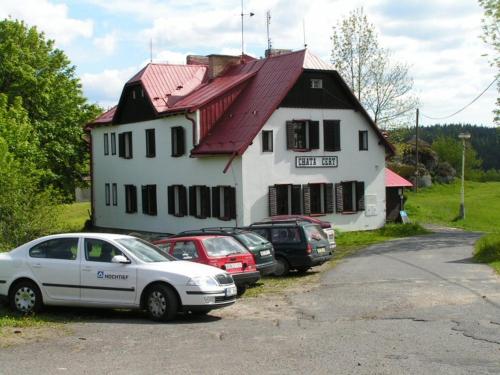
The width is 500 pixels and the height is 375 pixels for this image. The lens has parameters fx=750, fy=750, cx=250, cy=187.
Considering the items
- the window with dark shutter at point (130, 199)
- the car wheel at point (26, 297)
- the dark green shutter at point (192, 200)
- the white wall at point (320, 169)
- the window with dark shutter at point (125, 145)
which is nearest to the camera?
the car wheel at point (26, 297)

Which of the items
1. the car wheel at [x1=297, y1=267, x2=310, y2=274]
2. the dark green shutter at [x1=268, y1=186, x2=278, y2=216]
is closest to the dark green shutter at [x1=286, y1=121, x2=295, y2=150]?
the dark green shutter at [x1=268, y1=186, x2=278, y2=216]

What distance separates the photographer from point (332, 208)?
34719mm

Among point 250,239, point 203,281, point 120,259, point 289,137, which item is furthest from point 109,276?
point 289,137

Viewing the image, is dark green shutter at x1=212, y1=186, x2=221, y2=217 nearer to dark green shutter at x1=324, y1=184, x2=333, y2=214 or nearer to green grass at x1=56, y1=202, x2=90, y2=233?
dark green shutter at x1=324, y1=184, x2=333, y2=214

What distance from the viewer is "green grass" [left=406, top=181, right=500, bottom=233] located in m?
46.7

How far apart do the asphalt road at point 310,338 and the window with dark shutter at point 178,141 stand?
63.5 ft

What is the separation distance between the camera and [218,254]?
652 inches

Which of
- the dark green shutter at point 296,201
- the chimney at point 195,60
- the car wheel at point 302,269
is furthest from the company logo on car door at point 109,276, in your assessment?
the chimney at point 195,60

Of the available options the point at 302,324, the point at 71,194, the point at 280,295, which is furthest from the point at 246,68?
the point at 302,324

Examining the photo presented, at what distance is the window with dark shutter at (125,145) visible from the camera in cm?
4172

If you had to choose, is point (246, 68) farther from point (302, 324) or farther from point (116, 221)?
point (302, 324)

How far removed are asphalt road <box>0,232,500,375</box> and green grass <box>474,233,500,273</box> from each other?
512 centimetres

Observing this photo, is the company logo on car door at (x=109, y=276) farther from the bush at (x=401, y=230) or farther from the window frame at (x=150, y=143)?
the window frame at (x=150, y=143)

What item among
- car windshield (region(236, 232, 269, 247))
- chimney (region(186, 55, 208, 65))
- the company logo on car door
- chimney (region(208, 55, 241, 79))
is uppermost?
chimney (region(186, 55, 208, 65))
